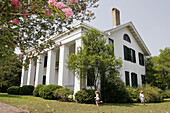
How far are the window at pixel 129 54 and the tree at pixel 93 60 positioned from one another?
7.17m

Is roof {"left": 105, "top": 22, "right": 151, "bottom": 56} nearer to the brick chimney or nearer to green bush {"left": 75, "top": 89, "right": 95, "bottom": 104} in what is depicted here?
the brick chimney

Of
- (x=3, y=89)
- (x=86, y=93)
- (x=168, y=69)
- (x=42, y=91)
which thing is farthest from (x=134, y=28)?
(x=3, y=89)

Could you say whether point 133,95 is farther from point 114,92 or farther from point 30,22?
point 30,22

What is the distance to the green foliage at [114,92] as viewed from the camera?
42.8 ft

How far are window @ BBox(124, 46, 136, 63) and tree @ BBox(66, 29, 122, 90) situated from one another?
7.17 m

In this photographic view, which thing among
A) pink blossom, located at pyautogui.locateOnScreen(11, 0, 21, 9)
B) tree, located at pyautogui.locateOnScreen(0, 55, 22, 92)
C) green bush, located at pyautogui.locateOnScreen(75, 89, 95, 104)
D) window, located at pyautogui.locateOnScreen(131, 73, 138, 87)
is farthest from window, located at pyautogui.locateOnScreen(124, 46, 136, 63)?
pink blossom, located at pyautogui.locateOnScreen(11, 0, 21, 9)

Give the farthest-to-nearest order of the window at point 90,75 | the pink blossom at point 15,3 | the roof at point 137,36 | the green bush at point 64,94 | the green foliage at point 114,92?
the roof at point 137,36 → the green foliage at point 114,92 → the green bush at point 64,94 → the window at point 90,75 → the pink blossom at point 15,3

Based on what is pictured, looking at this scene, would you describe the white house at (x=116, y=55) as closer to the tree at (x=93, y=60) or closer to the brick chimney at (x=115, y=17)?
the brick chimney at (x=115, y=17)

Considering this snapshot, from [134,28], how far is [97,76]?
12.3 metres

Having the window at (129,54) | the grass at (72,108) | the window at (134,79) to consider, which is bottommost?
the grass at (72,108)

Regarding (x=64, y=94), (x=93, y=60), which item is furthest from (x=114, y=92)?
(x=64, y=94)

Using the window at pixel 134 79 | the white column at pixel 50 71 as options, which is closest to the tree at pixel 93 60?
the white column at pixel 50 71

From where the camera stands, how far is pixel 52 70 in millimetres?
16438

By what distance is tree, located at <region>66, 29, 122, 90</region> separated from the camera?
435 inches
